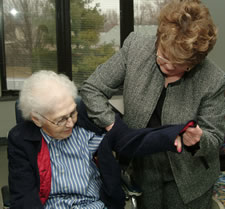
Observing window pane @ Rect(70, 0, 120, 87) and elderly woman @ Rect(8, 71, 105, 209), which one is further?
window pane @ Rect(70, 0, 120, 87)

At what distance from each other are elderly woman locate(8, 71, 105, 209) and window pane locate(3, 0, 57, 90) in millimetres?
2920

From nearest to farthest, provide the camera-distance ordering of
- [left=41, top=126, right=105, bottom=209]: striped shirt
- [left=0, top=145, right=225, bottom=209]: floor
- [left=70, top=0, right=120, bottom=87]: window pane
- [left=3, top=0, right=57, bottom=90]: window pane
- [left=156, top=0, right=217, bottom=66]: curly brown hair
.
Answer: [left=156, top=0, right=217, bottom=66]: curly brown hair → [left=41, top=126, right=105, bottom=209]: striped shirt → [left=0, top=145, right=225, bottom=209]: floor → [left=3, top=0, right=57, bottom=90]: window pane → [left=70, top=0, right=120, bottom=87]: window pane

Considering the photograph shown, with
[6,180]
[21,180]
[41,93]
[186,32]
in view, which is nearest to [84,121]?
[41,93]

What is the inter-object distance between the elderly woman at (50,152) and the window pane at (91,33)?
9.74ft

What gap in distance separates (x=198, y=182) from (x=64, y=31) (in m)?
3.36

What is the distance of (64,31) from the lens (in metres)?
4.27

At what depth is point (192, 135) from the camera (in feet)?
4.24

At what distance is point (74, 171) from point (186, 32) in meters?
0.90

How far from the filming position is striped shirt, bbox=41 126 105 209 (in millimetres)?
1502

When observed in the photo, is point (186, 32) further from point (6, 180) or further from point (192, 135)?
point (6, 180)

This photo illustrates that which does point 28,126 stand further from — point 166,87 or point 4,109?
point 4,109

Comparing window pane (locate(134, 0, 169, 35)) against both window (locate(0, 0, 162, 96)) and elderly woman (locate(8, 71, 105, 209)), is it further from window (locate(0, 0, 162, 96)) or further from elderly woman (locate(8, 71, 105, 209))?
elderly woman (locate(8, 71, 105, 209))

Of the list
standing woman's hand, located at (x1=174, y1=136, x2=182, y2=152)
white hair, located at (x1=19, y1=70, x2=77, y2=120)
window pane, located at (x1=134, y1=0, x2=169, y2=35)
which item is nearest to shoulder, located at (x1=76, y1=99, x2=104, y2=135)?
white hair, located at (x1=19, y1=70, x2=77, y2=120)

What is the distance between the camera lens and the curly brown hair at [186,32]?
1.22 m
